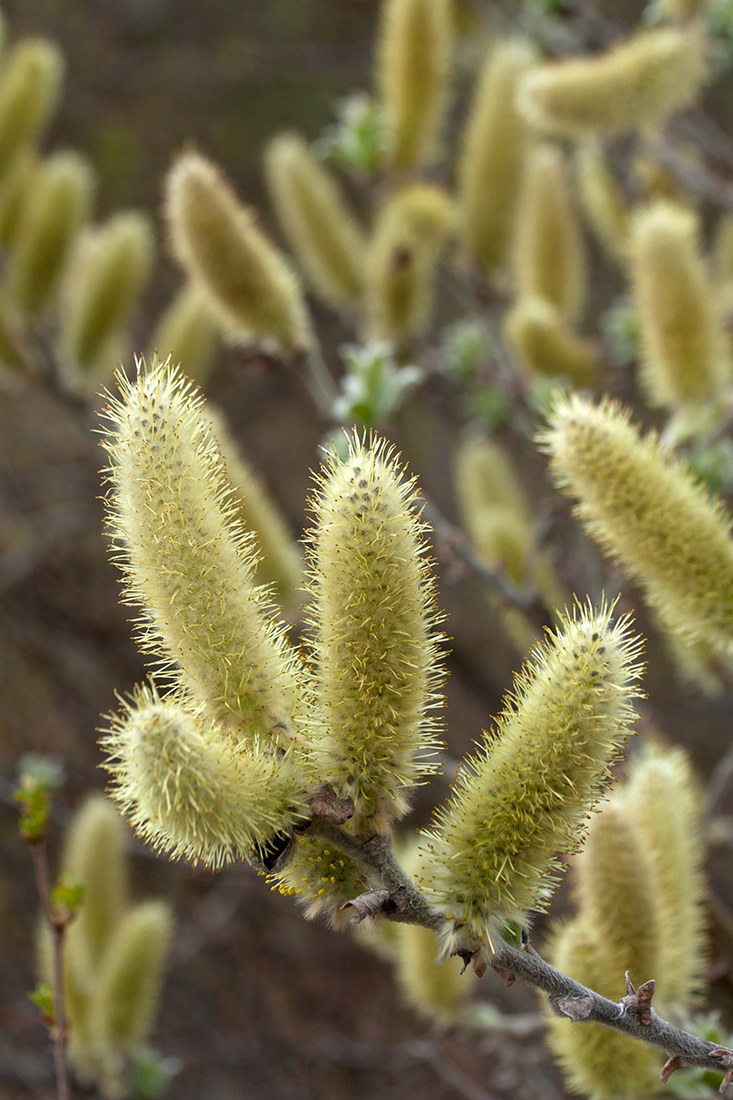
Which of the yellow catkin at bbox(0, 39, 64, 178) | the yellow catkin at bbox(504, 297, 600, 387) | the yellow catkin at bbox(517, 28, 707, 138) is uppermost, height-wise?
the yellow catkin at bbox(0, 39, 64, 178)

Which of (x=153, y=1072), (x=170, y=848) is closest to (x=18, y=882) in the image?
(x=153, y=1072)

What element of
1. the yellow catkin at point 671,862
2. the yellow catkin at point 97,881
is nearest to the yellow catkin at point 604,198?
the yellow catkin at point 671,862

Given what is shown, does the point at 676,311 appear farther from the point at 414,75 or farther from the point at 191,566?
the point at 191,566

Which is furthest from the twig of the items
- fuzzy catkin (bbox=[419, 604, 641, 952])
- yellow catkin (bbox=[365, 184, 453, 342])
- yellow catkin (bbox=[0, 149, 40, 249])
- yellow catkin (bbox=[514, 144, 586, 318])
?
yellow catkin (bbox=[0, 149, 40, 249])

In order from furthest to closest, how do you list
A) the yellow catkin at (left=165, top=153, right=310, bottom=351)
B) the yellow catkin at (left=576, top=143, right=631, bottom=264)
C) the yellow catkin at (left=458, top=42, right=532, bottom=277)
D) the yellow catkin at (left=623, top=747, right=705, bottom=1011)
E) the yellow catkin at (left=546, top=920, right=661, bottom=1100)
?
the yellow catkin at (left=576, top=143, right=631, bottom=264) < the yellow catkin at (left=458, top=42, right=532, bottom=277) < the yellow catkin at (left=165, top=153, right=310, bottom=351) < the yellow catkin at (left=623, top=747, right=705, bottom=1011) < the yellow catkin at (left=546, top=920, right=661, bottom=1100)

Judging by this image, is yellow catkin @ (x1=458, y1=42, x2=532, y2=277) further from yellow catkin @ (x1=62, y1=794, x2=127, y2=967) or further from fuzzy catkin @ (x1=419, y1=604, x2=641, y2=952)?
fuzzy catkin @ (x1=419, y1=604, x2=641, y2=952)

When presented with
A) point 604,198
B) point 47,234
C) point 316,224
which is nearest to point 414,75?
point 316,224
